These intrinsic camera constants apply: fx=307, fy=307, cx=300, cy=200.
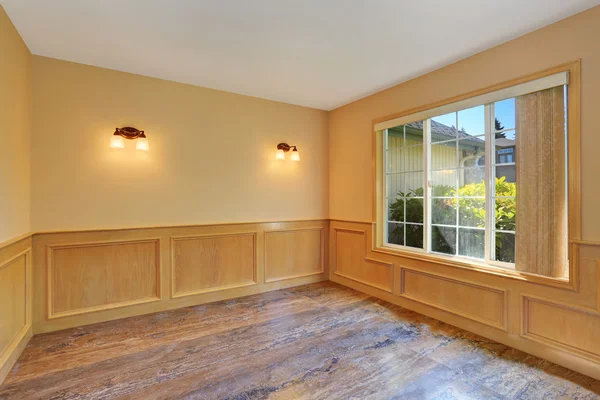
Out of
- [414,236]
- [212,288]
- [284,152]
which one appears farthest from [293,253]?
[414,236]

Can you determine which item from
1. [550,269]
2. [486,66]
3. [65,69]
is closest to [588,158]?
[550,269]

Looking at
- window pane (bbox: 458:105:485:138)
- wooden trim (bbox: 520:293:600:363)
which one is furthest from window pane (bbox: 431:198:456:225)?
wooden trim (bbox: 520:293:600:363)

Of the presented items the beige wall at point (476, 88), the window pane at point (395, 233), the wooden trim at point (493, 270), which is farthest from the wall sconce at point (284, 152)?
the wooden trim at point (493, 270)

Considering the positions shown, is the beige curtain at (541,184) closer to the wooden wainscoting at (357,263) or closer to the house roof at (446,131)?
the house roof at (446,131)

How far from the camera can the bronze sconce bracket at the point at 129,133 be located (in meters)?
3.23

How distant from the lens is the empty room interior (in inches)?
87.7

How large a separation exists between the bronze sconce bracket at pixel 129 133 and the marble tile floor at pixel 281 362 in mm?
1957

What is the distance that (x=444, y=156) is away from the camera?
3.31 metres

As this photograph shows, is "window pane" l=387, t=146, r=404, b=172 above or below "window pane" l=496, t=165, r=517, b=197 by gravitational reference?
above

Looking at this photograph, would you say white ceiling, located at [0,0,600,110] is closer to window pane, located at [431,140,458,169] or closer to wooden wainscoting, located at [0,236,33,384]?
window pane, located at [431,140,458,169]

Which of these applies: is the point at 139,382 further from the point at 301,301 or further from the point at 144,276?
the point at 301,301

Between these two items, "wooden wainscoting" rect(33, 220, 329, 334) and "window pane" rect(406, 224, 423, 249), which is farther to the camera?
"window pane" rect(406, 224, 423, 249)

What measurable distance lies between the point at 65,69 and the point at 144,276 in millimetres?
2257

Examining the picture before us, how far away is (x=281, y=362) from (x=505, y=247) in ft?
7.25
